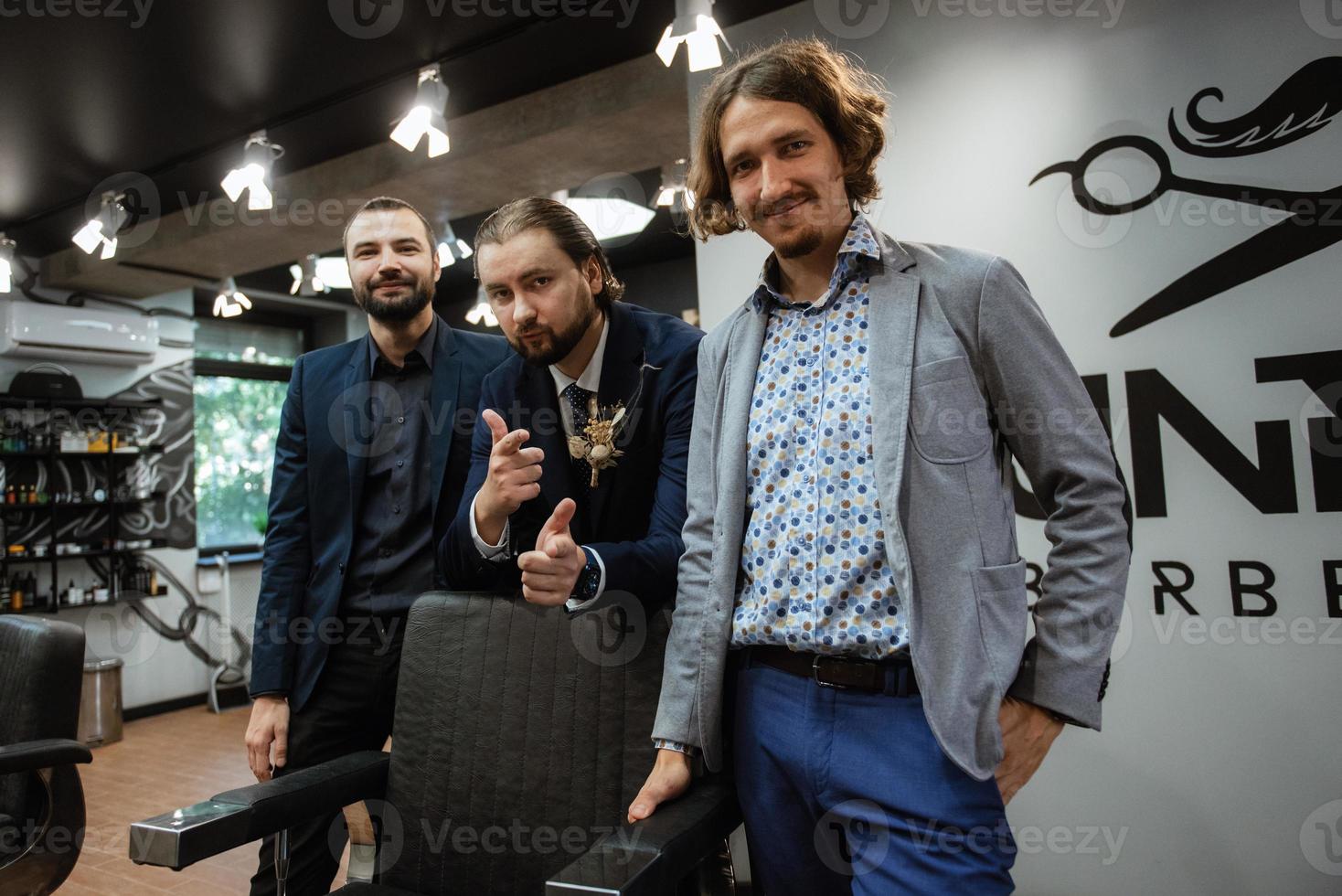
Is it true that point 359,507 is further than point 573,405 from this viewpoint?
Yes

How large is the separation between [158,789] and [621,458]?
14.8 feet

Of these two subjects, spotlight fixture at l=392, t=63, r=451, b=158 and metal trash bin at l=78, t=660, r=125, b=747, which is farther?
metal trash bin at l=78, t=660, r=125, b=747

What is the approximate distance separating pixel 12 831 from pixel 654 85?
3.32 meters

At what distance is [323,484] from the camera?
1.91 m

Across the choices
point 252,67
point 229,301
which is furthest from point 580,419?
point 229,301

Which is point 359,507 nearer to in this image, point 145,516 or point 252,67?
point 252,67

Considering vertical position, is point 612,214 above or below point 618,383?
above

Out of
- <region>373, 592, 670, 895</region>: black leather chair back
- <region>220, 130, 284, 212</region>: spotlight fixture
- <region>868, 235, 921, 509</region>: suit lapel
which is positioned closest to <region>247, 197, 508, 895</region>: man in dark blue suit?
<region>373, 592, 670, 895</region>: black leather chair back

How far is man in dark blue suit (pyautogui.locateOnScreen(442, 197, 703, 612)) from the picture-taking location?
1529mm

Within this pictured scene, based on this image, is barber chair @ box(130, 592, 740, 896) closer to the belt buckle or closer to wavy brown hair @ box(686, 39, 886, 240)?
the belt buckle

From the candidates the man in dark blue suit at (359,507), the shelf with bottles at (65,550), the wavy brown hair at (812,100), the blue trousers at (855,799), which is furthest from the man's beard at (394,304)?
the shelf with bottles at (65,550)

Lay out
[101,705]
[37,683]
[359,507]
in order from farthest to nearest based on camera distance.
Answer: [101,705] → [37,683] → [359,507]

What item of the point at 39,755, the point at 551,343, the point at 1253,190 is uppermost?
the point at 1253,190

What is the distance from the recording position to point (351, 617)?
1.83 meters
